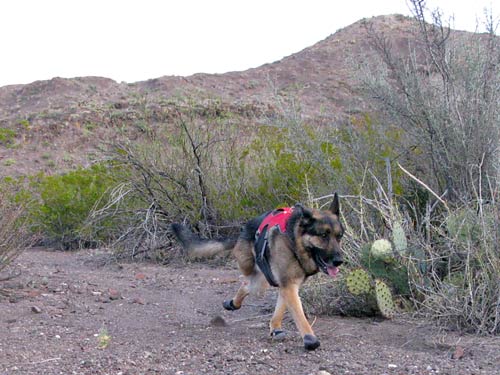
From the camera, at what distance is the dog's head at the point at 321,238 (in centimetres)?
598

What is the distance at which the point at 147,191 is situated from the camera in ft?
38.6

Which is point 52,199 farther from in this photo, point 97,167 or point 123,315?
point 123,315

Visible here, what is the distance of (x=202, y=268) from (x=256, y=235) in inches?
158

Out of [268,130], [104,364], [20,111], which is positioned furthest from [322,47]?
[104,364]

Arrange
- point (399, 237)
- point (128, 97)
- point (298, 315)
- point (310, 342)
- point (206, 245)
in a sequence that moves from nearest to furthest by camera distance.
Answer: point (310, 342)
point (298, 315)
point (399, 237)
point (206, 245)
point (128, 97)

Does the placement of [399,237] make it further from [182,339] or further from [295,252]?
[182,339]

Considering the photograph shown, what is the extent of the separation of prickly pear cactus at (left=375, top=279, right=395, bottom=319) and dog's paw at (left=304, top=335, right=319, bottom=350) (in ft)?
3.65

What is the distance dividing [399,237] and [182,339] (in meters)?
2.28

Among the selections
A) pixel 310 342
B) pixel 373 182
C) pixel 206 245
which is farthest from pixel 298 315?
pixel 373 182

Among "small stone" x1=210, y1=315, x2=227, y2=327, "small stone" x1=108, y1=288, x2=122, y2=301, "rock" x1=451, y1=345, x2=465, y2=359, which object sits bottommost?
"rock" x1=451, y1=345, x2=465, y2=359

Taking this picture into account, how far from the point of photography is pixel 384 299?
663 centimetres

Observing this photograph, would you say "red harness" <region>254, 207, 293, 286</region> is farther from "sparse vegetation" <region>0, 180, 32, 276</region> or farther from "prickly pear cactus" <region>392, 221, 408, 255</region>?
"sparse vegetation" <region>0, 180, 32, 276</region>

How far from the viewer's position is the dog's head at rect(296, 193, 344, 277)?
19.6 ft

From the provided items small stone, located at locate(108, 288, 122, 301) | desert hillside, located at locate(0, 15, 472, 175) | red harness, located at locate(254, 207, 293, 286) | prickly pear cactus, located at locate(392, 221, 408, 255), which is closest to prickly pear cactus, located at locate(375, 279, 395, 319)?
prickly pear cactus, located at locate(392, 221, 408, 255)
